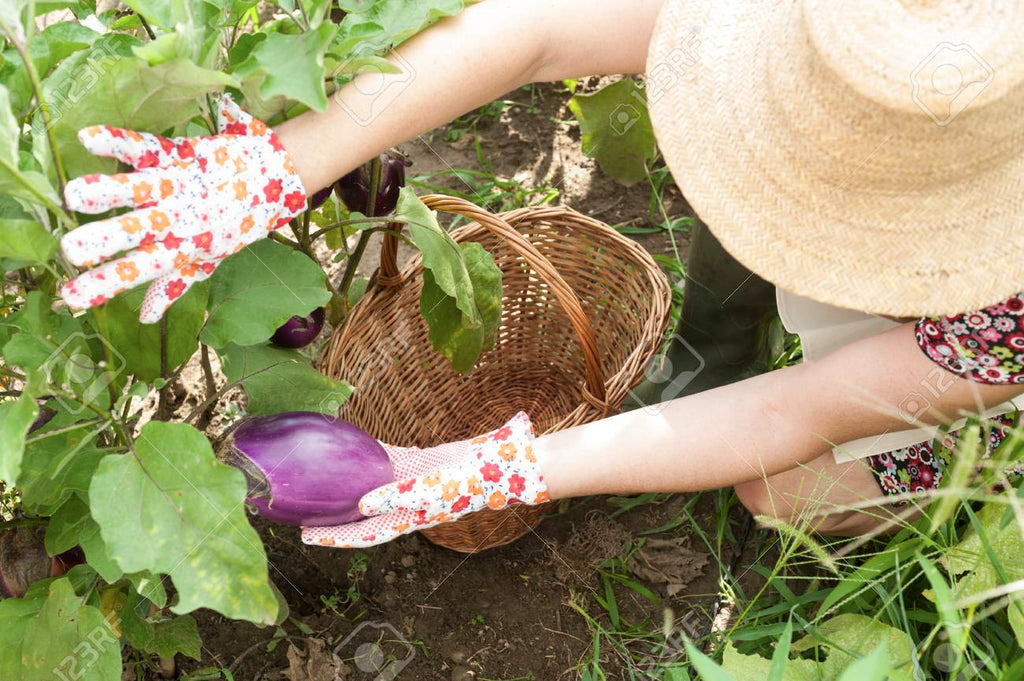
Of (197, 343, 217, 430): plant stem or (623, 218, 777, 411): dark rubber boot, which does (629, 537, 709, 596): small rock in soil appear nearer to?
(623, 218, 777, 411): dark rubber boot

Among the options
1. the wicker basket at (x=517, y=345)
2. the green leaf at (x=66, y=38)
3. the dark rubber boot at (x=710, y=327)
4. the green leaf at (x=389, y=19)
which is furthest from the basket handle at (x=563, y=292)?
the green leaf at (x=66, y=38)

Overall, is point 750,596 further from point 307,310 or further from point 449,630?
point 307,310

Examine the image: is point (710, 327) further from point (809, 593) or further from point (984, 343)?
point (984, 343)

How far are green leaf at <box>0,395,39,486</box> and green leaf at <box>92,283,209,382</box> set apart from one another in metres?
0.19

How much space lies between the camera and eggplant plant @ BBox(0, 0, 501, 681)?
0.83m

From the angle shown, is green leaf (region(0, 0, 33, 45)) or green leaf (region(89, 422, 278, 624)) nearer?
green leaf (region(0, 0, 33, 45))

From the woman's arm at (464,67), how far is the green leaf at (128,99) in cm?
17

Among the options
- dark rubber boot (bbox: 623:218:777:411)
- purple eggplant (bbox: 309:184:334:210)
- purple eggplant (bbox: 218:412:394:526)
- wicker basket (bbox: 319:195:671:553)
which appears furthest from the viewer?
dark rubber boot (bbox: 623:218:777:411)

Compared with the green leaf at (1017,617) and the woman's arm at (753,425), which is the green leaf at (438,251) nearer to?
the woman's arm at (753,425)

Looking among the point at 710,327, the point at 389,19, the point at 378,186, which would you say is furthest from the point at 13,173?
the point at 710,327

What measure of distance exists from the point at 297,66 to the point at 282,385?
0.51 meters

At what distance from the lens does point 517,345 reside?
70.3 inches

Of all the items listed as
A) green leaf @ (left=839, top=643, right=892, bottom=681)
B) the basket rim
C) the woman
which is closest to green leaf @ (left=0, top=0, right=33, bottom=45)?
the woman

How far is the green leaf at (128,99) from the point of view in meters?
0.81
